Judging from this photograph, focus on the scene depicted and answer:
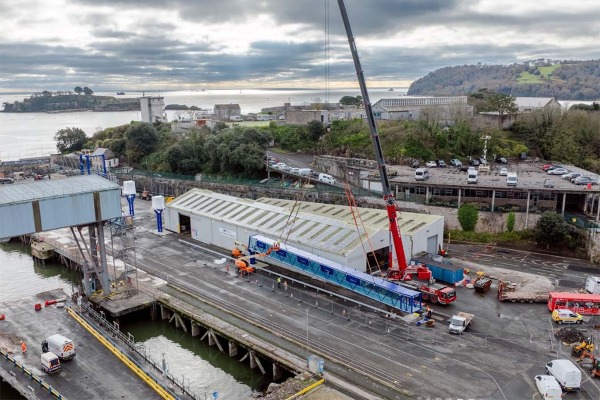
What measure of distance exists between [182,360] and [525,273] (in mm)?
28984

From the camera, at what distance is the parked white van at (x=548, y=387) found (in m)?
23.4

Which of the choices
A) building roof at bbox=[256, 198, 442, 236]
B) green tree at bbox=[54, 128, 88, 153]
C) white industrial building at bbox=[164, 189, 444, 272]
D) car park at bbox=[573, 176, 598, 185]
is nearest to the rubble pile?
white industrial building at bbox=[164, 189, 444, 272]

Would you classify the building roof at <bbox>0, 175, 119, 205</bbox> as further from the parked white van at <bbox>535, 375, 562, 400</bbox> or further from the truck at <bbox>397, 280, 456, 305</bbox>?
the parked white van at <bbox>535, 375, 562, 400</bbox>

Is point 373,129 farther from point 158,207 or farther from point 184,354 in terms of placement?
point 158,207

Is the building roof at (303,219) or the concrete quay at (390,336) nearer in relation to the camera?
the concrete quay at (390,336)

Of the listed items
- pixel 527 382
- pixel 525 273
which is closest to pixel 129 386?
pixel 527 382

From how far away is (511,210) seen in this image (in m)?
51.5

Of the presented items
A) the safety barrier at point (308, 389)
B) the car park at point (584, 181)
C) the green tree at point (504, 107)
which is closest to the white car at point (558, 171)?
the car park at point (584, 181)

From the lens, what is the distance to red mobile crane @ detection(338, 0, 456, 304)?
34781 millimetres

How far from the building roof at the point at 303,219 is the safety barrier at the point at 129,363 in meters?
17.0

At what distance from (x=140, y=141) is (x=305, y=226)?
209ft

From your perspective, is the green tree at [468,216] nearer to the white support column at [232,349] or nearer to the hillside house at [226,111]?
the white support column at [232,349]

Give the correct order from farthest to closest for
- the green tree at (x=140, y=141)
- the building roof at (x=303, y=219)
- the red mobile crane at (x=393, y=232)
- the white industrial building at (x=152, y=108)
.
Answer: the white industrial building at (x=152, y=108), the green tree at (x=140, y=141), the building roof at (x=303, y=219), the red mobile crane at (x=393, y=232)

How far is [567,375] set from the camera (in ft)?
80.3
